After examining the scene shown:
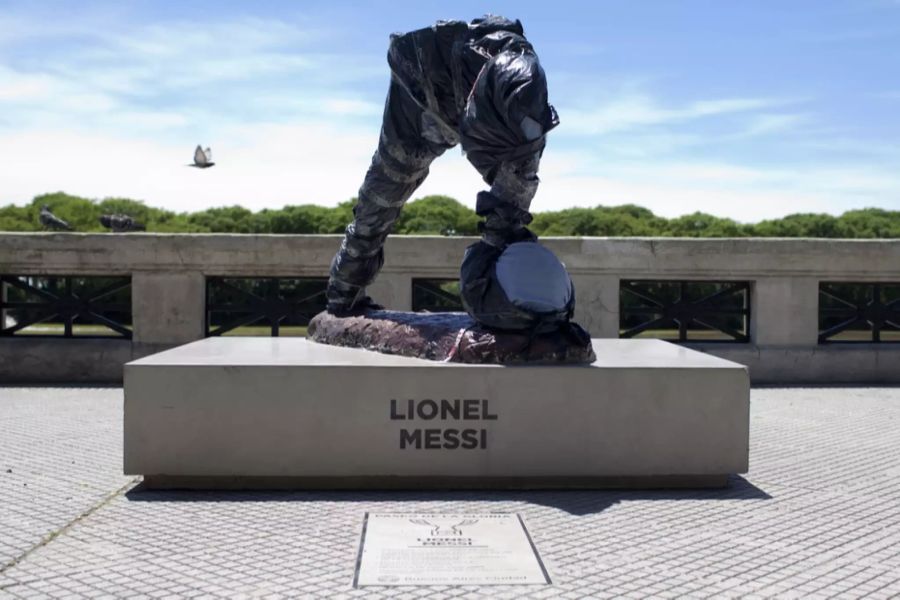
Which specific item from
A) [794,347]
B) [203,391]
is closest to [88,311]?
[203,391]

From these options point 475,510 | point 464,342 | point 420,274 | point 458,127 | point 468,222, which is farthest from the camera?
point 468,222

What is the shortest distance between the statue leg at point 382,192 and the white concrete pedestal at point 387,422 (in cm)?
163

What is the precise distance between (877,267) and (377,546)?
28.0 ft

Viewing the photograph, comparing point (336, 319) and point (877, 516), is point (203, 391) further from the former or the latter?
point (877, 516)

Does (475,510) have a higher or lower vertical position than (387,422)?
lower

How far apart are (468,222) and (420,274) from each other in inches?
925

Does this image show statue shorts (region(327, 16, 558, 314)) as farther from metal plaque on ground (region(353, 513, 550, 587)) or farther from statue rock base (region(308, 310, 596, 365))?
metal plaque on ground (region(353, 513, 550, 587))

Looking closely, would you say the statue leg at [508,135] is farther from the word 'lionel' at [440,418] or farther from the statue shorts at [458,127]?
the word 'lionel' at [440,418]

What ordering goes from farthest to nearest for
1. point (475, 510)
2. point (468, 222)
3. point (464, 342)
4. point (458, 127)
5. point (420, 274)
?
point (468, 222) < point (420, 274) < point (458, 127) < point (464, 342) < point (475, 510)

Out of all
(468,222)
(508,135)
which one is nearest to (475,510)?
(508,135)

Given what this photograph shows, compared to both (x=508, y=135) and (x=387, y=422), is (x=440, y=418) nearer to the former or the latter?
(x=387, y=422)

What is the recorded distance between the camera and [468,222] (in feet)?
110

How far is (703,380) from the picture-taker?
504 cm

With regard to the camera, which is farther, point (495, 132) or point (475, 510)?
point (495, 132)
